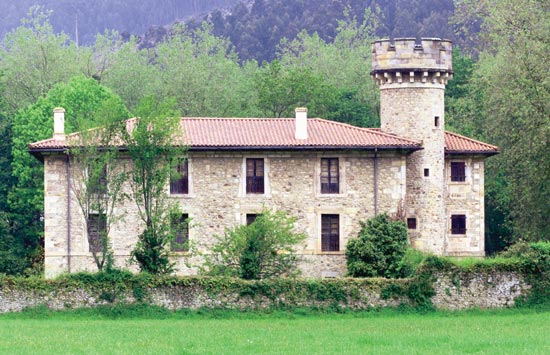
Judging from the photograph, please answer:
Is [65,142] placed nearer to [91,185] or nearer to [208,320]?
[91,185]

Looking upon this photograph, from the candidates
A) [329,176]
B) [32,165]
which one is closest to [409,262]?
[329,176]

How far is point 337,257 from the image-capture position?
45.8 metres

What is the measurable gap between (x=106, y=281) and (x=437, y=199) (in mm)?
14291

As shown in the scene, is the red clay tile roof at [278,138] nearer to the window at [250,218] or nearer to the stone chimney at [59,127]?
the stone chimney at [59,127]

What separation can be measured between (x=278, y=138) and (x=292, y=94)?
23735mm

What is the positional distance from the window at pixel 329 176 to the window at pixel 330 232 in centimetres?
97

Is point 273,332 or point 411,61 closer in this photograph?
point 273,332

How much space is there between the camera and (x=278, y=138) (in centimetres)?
4612

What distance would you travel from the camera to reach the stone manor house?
4528 centimetres

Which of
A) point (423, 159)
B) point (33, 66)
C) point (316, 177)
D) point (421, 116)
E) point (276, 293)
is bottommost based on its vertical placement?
point (276, 293)

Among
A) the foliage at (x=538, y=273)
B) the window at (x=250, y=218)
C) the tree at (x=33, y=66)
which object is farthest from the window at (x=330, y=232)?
the tree at (x=33, y=66)

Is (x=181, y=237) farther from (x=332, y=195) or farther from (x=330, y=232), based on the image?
(x=332, y=195)

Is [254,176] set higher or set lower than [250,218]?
higher

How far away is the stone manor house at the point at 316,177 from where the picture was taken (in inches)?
1783
